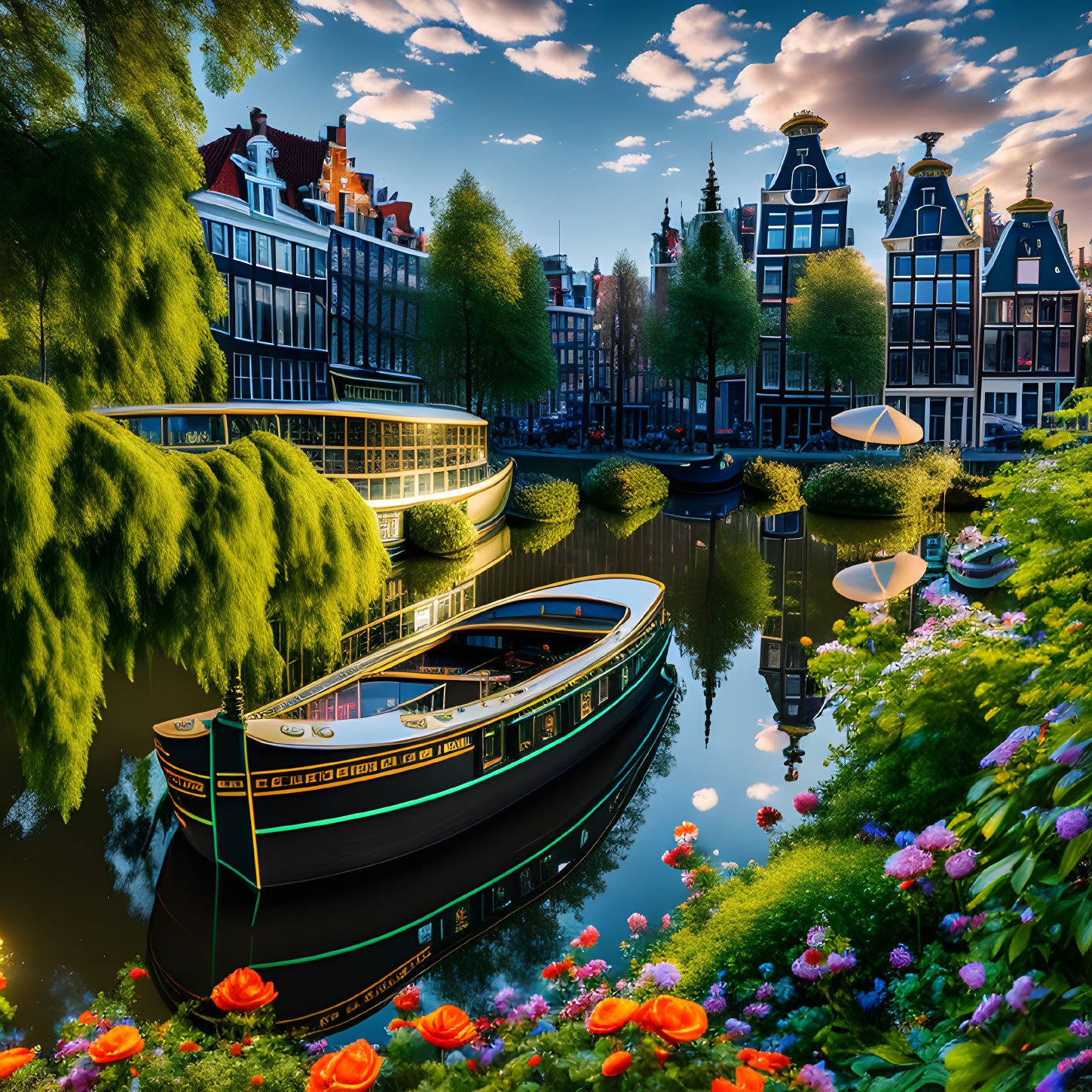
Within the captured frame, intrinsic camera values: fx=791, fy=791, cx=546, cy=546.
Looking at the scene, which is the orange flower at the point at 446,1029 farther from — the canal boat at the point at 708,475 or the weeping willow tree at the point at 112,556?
the canal boat at the point at 708,475

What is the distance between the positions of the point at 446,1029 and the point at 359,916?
5.11 m

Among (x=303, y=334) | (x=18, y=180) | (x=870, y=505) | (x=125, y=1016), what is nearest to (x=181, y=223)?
(x=18, y=180)

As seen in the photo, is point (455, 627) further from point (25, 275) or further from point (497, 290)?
point (497, 290)

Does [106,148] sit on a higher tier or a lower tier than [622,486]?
higher

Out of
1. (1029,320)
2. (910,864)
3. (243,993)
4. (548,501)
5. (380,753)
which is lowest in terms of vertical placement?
(380,753)

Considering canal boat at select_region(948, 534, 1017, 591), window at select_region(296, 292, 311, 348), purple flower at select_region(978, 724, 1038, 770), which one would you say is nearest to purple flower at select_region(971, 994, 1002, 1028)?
purple flower at select_region(978, 724, 1038, 770)

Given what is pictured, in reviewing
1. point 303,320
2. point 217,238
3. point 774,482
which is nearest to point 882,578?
point 774,482

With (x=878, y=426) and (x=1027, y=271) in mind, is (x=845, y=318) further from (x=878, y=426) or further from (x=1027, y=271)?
(x=878, y=426)

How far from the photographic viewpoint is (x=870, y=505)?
30922 millimetres

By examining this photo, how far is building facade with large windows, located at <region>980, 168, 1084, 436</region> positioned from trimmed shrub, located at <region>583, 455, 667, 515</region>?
20.6m

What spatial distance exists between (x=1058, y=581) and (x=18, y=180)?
916 centimetres

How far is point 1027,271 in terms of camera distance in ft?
137

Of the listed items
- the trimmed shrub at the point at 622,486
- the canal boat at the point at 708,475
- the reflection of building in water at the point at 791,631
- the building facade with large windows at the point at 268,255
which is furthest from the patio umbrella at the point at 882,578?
the building facade with large windows at the point at 268,255

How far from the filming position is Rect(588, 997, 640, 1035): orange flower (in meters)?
2.57
